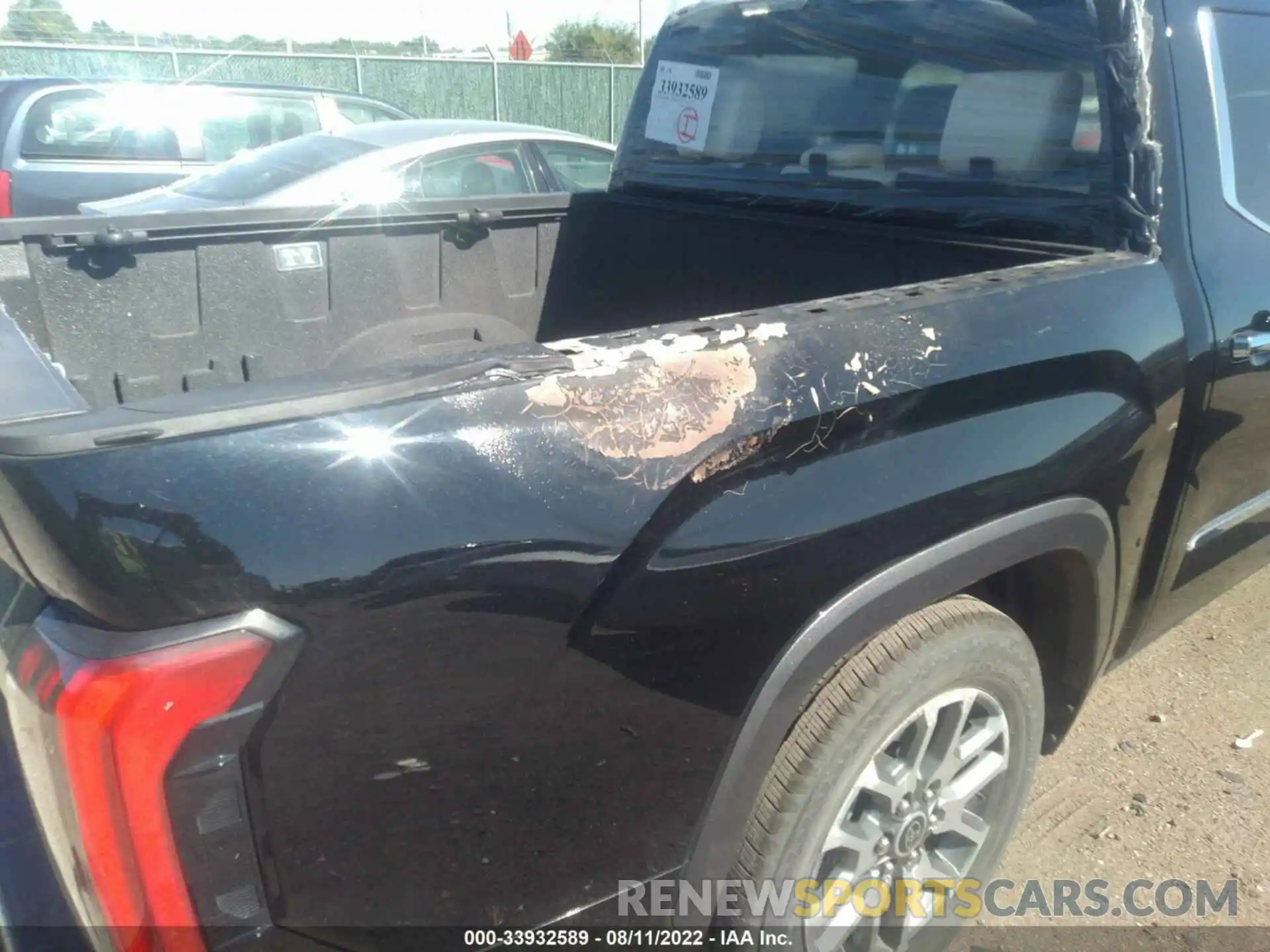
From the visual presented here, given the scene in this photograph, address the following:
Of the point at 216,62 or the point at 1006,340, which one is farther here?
the point at 216,62

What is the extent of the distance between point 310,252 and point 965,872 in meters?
2.22

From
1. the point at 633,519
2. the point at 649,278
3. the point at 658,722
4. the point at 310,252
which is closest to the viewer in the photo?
the point at 633,519

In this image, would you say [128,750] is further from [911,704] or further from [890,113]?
[890,113]

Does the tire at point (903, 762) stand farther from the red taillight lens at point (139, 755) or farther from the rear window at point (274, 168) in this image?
the rear window at point (274, 168)

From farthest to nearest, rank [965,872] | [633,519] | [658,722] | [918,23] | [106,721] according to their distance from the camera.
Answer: [918,23] → [965,872] → [658,722] → [633,519] → [106,721]

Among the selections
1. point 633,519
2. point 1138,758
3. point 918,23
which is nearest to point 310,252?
point 918,23

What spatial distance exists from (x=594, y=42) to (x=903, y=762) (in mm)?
26091

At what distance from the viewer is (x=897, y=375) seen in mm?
1639

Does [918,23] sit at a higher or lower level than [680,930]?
higher

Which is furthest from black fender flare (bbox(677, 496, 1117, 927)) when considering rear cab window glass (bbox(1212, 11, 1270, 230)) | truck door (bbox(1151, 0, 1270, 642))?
rear cab window glass (bbox(1212, 11, 1270, 230))

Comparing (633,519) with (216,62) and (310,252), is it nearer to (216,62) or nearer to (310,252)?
(310,252)

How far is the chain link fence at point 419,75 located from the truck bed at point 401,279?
38.4ft

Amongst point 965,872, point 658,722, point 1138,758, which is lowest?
point 1138,758

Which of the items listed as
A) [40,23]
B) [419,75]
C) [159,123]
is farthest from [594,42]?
[159,123]
